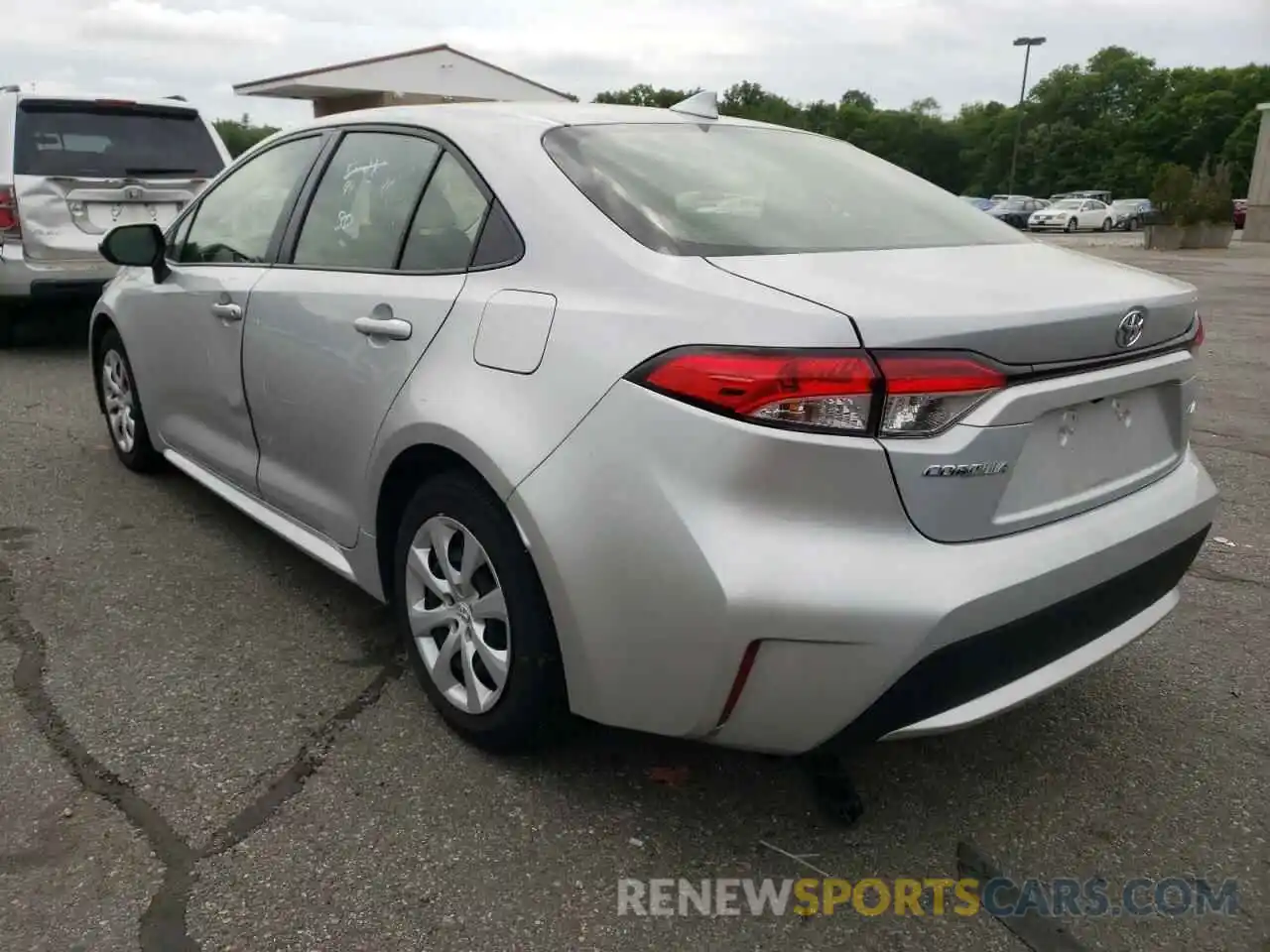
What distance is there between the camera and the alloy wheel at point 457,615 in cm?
240

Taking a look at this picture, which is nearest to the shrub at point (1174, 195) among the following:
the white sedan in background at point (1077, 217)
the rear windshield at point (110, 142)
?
the white sedan in background at point (1077, 217)

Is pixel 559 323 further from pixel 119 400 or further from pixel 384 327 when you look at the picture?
pixel 119 400

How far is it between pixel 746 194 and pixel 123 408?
334 cm

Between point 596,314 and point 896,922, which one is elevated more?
point 596,314

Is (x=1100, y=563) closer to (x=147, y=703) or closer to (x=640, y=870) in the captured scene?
(x=640, y=870)

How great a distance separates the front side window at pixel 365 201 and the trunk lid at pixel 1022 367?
108cm

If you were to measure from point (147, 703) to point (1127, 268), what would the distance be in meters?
2.74

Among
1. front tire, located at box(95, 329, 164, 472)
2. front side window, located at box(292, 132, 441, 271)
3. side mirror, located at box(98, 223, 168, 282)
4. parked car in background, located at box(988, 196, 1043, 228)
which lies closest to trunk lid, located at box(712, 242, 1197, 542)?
front side window, located at box(292, 132, 441, 271)

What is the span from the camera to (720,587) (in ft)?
6.19

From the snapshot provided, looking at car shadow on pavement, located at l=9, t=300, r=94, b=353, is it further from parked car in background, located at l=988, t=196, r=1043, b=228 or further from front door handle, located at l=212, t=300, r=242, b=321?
parked car in background, located at l=988, t=196, r=1043, b=228

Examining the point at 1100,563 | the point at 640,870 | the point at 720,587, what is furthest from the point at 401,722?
the point at 1100,563

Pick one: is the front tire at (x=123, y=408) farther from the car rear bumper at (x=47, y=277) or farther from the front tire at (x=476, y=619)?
the car rear bumper at (x=47, y=277)

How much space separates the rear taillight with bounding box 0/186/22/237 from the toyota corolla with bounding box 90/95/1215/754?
5.14 metres

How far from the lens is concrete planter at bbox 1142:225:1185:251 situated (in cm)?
2536
